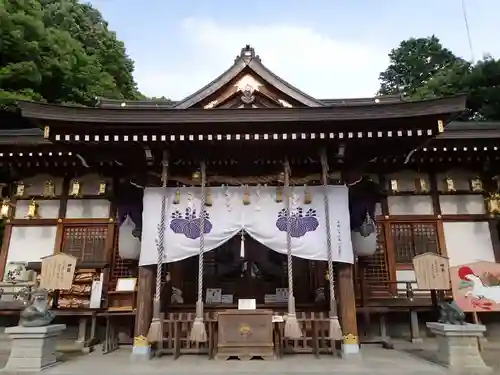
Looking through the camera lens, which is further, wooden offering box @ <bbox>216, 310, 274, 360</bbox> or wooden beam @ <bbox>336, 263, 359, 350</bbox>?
wooden beam @ <bbox>336, 263, 359, 350</bbox>

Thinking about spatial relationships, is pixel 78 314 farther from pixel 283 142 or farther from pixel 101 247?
pixel 283 142

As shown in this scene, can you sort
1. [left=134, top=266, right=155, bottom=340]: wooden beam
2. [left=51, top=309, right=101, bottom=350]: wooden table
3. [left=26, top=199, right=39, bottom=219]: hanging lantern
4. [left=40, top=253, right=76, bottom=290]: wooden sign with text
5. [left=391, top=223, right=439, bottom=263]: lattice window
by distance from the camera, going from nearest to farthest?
[left=134, top=266, right=155, bottom=340]: wooden beam
[left=40, top=253, right=76, bottom=290]: wooden sign with text
[left=51, top=309, right=101, bottom=350]: wooden table
[left=391, top=223, right=439, bottom=263]: lattice window
[left=26, top=199, right=39, bottom=219]: hanging lantern

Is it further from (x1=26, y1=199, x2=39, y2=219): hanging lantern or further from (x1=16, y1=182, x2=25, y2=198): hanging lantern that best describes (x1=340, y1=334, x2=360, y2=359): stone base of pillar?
(x1=16, y1=182, x2=25, y2=198): hanging lantern

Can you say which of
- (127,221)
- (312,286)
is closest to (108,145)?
(127,221)

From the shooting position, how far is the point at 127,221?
903 centimetres

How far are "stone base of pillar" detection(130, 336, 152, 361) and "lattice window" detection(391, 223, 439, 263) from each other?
253 inches

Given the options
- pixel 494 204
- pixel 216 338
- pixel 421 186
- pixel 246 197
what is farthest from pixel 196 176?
pixel 494 204

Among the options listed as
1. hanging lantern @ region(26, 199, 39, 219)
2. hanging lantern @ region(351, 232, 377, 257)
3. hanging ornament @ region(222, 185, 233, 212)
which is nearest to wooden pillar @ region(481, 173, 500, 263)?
hanging lantern @ region(351, 232, 377, 257)

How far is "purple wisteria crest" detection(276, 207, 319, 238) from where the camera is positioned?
7793 mm

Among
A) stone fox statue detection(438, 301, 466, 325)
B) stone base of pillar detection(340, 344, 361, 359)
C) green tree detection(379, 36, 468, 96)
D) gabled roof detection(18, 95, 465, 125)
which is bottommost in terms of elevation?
stone base of pillar detection(340, 344, 361, 359)

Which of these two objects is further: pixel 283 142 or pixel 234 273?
pixel 234 273

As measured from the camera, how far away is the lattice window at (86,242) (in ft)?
31.1

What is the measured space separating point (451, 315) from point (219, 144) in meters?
5.62

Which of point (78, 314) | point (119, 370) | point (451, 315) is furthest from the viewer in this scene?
point (78, 314)
